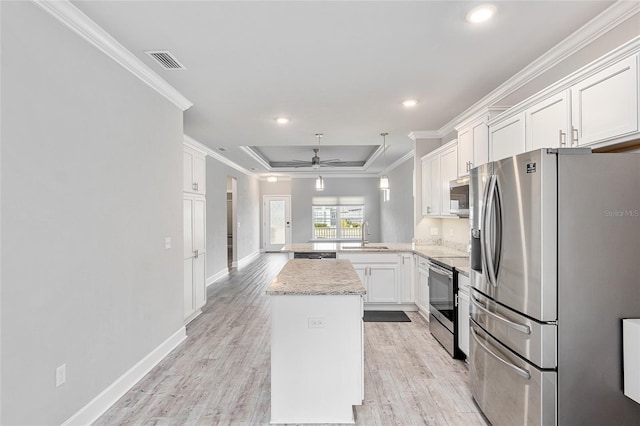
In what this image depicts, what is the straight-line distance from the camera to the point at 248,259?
9609 mm

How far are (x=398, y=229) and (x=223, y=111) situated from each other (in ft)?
18.2

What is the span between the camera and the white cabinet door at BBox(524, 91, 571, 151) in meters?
2.12

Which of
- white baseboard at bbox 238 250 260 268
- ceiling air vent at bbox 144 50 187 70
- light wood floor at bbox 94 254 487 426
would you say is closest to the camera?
light wood floor at bbox 94 254 487 426

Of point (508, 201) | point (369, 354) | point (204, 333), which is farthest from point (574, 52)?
point (204, 333)

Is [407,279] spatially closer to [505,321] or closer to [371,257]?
[371,257]

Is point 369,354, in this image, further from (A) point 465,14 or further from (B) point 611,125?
(A) point 465,14

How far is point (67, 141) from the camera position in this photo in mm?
2059

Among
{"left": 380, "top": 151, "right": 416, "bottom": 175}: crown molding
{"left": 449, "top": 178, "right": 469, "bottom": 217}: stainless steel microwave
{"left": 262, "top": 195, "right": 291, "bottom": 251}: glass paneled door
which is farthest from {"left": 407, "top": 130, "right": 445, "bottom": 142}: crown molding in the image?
{"left": 262, "top": 195, "right": 291, "bottom": 251}: glass paneled door

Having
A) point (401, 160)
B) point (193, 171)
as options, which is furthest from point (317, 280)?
point (401, 160)

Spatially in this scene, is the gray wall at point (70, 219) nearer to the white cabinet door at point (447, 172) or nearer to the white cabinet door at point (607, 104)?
the white cabinet door at point (607, 104)

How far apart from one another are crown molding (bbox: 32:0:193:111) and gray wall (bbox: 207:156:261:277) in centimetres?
346

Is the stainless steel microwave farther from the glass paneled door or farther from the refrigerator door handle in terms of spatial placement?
the glass paneled door

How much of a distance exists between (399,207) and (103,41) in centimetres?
699

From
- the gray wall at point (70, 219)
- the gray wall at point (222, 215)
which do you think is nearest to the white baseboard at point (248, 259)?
the gray wall at point (222, 215)
